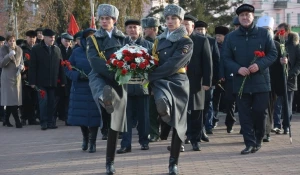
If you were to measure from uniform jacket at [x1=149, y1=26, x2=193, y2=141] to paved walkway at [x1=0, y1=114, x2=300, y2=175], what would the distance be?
33.5 inches

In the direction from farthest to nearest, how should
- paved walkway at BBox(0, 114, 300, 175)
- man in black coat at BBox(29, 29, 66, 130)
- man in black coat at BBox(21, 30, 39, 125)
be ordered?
1. man in black coat at BBox(21, 30, 39, 125)
2. man in black coat at BBox(29, 29, 66, 130)
3. paved walkway at BBox(0, 114, 300, 175)

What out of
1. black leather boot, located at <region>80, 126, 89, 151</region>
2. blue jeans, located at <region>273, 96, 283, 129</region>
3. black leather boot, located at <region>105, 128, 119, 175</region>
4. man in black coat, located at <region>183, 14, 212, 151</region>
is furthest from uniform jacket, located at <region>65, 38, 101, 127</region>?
blue jeans, located at <region>273, 96, 283, 129</region>

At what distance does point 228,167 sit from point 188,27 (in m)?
2.59

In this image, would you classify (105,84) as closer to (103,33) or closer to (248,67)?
(103,33)

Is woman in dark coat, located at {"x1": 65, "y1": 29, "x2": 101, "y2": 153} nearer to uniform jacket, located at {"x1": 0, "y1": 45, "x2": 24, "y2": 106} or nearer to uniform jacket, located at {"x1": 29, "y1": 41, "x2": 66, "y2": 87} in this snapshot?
uniform jacket, located at {"x1": 29, "y1": 41, "x2": 66, "y2": 87}

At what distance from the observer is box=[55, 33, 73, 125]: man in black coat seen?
15547 mm

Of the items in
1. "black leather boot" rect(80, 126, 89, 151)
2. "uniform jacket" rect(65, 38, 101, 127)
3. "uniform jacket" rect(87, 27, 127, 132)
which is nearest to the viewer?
"uniform jacket" rect(87, 27, 127, 132)

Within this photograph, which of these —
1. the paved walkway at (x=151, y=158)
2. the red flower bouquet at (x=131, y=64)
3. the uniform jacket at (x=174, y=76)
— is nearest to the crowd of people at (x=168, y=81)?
the uniform jacket at (x=174, y=76)

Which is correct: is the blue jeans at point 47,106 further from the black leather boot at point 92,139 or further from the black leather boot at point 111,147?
the black leather boot at point 111,147

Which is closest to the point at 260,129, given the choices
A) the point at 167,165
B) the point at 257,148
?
the point at 257,148

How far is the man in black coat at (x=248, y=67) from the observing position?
1012 centimetres

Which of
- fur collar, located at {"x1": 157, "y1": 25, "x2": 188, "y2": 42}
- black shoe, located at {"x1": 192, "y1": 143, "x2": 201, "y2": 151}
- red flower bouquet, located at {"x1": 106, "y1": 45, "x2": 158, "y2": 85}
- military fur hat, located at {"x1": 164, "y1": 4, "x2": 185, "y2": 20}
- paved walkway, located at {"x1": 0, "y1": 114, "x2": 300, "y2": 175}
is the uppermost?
military fur hat, located at {"x1": 164, "y1": 4, "x2": 185, "y2": 20}

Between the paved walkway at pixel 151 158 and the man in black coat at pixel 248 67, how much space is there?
0.48 metres

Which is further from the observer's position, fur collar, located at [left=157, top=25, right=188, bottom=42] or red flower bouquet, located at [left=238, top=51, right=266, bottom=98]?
red flower bouquet, located at [left=238, top=51, right=266, bottom=98]
